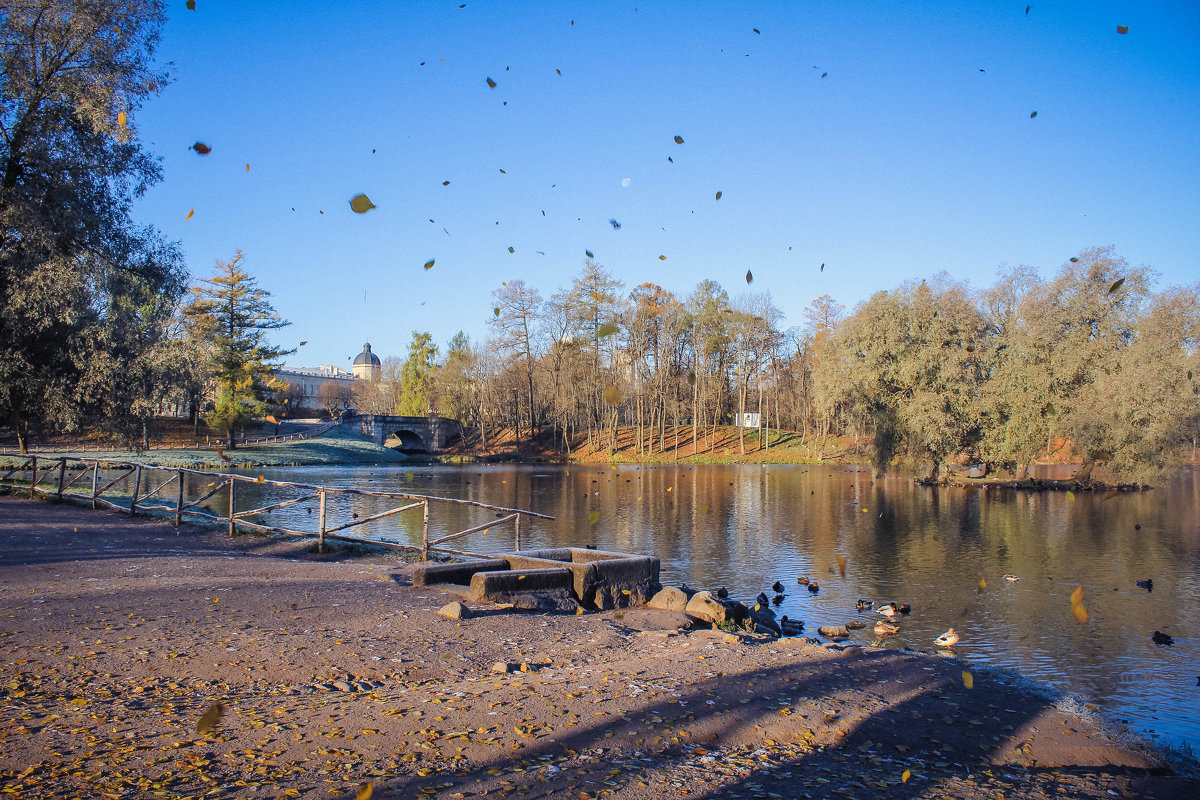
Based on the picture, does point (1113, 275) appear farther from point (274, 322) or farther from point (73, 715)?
point (274, 322)

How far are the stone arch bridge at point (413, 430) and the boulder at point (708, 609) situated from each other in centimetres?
6690

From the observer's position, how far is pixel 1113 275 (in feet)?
126

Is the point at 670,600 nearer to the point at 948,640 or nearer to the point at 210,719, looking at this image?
the point at 948,640

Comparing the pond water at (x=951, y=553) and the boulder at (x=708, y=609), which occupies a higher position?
the boulder at (x=708, y=609)

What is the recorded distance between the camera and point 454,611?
31.2 ft

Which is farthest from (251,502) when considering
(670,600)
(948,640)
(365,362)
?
(365,362)

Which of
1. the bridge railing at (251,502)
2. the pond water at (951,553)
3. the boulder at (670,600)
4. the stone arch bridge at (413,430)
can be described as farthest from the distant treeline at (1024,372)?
the stone arch bridge at (413,430)

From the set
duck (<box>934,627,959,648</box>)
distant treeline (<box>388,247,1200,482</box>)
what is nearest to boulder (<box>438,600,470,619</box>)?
duck (<box>934,627,959,648</box>)

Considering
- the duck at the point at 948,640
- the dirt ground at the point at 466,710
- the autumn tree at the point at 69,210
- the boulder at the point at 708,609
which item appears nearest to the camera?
the dirt ground at the point at 466,710

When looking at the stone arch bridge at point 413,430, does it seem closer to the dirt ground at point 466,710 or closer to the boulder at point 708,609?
the dirt ground at point 466,710

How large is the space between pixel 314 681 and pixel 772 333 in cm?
6378

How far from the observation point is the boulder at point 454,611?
373 inches

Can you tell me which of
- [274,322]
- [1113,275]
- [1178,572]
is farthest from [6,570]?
[274,322]

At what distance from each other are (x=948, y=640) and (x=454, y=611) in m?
8.04
